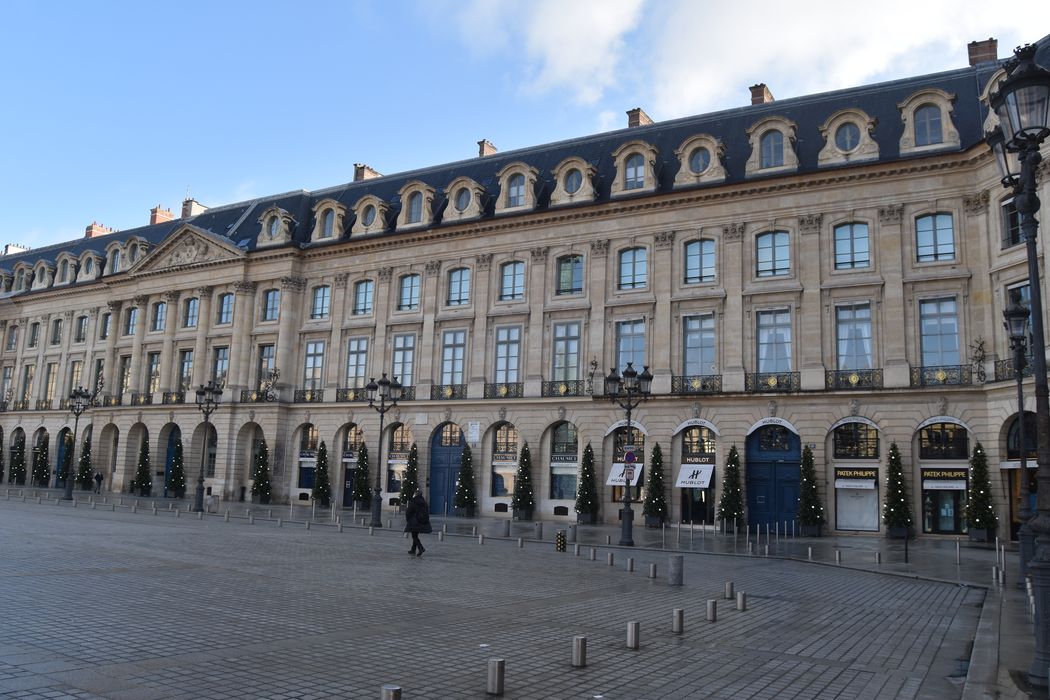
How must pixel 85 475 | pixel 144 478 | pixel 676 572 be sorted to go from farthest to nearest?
pixel 85 475
pixel 144 478
pixel 676 572

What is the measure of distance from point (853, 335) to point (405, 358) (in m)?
21.7

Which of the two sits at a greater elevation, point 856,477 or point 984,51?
point 984,51

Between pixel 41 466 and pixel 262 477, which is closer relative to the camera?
pixel 262 477

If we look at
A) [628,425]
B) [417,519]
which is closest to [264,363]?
[628,425]

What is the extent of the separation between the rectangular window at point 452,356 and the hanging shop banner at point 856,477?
18030mm

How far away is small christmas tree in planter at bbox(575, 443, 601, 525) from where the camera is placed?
36.3 meters

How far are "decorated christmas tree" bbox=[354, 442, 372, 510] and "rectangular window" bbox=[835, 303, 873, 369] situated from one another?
886 inches

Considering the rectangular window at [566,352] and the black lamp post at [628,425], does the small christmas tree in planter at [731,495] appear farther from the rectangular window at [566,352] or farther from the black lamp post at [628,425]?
the rectangular window at [566,352]

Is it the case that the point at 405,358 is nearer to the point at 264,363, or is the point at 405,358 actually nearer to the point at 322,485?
the point at 322,485

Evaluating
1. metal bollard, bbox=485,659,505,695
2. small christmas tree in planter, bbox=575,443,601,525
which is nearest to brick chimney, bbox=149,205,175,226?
small christmas tree in planter, bbox=575,443,601,525

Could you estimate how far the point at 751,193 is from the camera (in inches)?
1414

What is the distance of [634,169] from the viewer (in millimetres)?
39219

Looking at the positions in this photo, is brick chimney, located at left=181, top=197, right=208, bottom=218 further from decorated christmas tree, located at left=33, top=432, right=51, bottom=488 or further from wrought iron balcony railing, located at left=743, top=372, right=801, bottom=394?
wrought iron balcony railing, located at left=743, top=372, right=801, bottom=394

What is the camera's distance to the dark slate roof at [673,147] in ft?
112
